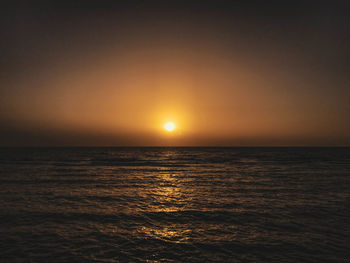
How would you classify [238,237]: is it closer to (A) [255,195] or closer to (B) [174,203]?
(B) [174,203]

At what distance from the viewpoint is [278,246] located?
10266 millimetres

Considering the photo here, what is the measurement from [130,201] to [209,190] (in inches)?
336

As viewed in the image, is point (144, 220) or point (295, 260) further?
point (144, 220)

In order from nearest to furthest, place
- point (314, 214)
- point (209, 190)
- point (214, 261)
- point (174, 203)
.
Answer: point (214, 261) → point (314, 214) → point (174, 203) → point (209, 190)

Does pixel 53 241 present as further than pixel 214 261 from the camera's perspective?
Yes

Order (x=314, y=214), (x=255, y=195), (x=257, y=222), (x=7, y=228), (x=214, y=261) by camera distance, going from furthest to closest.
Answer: (x=255, y=195) → (x=314, y=214) → (x=257, y=222) → (x=7, y=228) → (x=214, y=261)

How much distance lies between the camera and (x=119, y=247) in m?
10.2

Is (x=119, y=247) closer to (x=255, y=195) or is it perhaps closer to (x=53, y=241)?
(x=53, y=241)

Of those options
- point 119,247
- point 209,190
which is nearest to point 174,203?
point 209,190

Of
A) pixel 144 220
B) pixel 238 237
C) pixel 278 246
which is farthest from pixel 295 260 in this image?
pixel 144 220

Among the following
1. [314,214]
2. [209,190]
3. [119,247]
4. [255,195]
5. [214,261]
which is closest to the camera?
[214,261]

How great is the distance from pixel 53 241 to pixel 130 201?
821cm

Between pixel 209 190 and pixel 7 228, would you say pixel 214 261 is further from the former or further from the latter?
pixel 209 190

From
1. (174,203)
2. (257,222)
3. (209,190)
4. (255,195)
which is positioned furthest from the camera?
(209,190)
